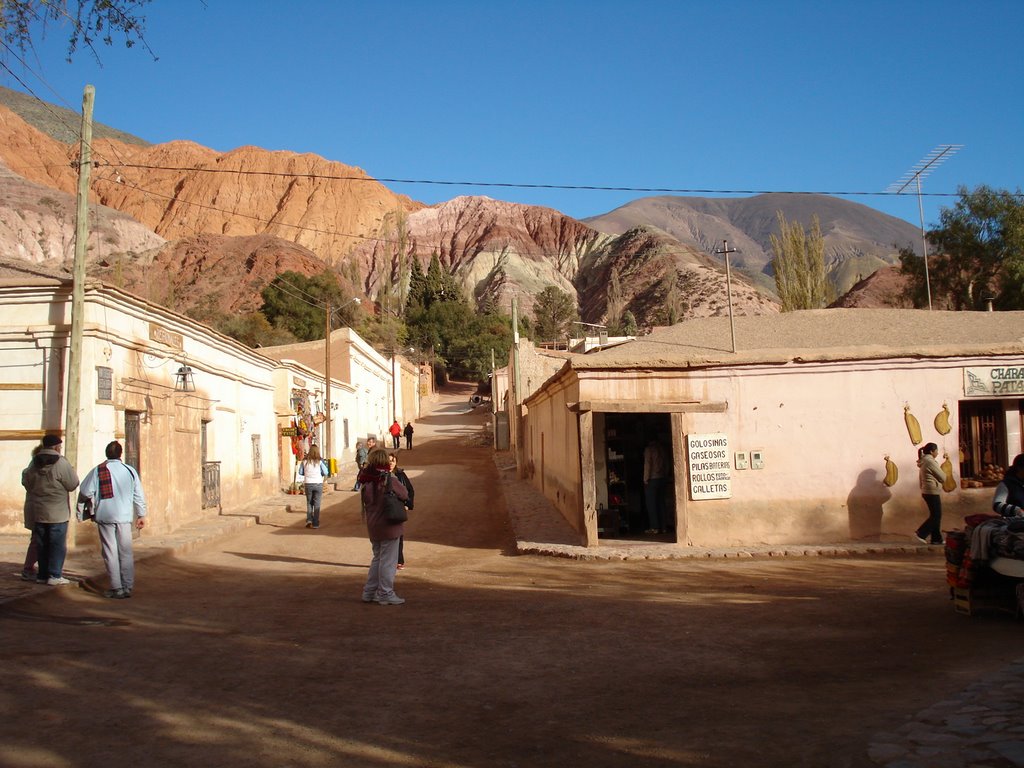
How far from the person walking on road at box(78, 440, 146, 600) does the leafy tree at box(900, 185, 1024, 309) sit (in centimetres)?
3770

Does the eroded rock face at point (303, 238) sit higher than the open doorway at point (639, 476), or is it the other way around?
the eroded rock face at point (303, 238)

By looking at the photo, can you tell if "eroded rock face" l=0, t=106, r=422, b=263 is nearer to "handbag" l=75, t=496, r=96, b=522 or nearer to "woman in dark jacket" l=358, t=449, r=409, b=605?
"handbag" l=75, t=496, r=96, b=522

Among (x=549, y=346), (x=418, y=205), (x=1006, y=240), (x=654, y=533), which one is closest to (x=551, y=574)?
(x=654, y=533)

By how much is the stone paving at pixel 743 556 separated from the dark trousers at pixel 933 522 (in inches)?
7.8

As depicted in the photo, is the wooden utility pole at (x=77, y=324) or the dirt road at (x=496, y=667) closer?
the dirt road at (x=496, y=667)

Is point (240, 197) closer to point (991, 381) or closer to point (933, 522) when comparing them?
point (991, 381)

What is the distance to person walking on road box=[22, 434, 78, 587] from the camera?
962cm

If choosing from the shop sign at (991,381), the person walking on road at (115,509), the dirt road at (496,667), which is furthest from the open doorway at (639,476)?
the person walking on road at (115,509)

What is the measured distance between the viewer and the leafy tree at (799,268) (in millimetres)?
45250

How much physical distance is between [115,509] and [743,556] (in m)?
8.17

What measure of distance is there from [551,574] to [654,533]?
3.47m

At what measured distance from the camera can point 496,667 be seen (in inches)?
249

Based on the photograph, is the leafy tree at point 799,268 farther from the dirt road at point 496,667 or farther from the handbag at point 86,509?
the handbag at point 86,509

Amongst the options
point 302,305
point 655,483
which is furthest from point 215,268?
point 655,483
